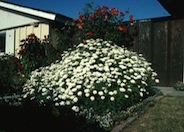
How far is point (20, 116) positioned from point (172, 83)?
233 inches

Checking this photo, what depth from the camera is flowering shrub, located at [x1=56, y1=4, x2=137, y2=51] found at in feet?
31.4

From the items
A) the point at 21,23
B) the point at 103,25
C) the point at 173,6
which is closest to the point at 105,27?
the point at 103,25

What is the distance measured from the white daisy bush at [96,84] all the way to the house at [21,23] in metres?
4.83

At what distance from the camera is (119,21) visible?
998 cm

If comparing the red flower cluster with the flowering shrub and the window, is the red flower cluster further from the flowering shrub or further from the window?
the window

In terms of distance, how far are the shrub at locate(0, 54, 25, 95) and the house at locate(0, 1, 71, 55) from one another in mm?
1612

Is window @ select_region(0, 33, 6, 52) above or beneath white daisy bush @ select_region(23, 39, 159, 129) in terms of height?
above

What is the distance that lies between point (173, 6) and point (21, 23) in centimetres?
632

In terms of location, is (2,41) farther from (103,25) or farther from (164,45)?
(164,45)

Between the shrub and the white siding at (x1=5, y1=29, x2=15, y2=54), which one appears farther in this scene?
the white siding at (x1=5, y1=29, x2=15, y2=54)

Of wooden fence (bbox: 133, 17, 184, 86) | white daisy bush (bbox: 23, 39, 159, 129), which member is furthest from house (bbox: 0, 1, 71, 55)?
white daisy bush (bbox: 23, 39, 159, 129)

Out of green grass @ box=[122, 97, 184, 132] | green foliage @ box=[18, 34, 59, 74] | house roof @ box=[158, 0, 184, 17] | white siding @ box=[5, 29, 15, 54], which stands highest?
house roof @ box=[158, 0, 184, 17]

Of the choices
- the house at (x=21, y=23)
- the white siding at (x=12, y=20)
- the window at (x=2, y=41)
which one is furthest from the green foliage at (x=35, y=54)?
the window at (x=2, y=41)

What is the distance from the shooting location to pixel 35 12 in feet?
38.4
